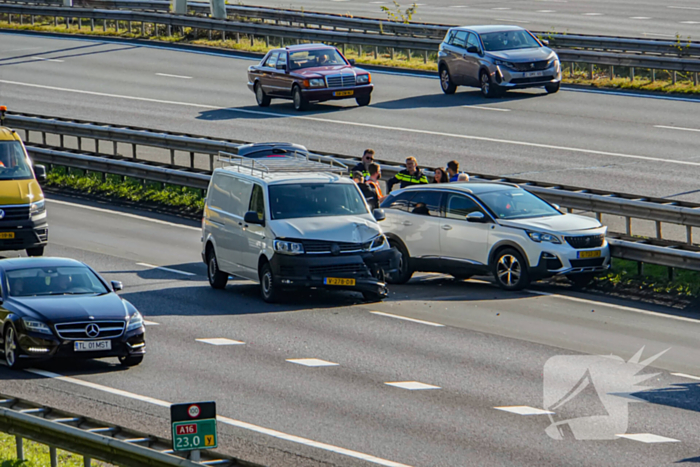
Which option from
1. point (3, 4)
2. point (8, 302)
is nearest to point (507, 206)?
point (8, 302)

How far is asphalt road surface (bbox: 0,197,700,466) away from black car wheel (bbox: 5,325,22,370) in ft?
0.52

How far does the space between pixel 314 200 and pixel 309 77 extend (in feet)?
53.1

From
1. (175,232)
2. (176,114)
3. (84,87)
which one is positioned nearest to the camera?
(175,232)

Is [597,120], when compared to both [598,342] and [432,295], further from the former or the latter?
[598,342]

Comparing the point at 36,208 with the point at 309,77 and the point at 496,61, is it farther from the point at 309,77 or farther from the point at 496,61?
the point at 496,61

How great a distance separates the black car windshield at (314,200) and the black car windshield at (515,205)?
6.98 feet

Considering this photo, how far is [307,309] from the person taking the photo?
1772 cm

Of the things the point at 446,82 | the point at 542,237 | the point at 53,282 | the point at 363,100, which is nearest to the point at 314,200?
the point at 542,237

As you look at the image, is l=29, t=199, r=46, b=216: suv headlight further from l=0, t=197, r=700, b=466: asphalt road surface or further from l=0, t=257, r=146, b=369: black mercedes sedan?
l=0, t=257, r=146, b=369: black mercedes sedan

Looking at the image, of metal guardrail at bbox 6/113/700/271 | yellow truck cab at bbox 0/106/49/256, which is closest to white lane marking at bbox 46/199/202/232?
metal guardrail at bbox 6/113/700/271

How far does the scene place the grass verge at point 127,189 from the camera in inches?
1055

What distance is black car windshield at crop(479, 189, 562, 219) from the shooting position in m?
19.4

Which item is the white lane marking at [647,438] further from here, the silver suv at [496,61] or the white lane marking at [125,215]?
the silver suv at [496,61]

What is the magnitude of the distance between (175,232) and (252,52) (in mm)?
20942
